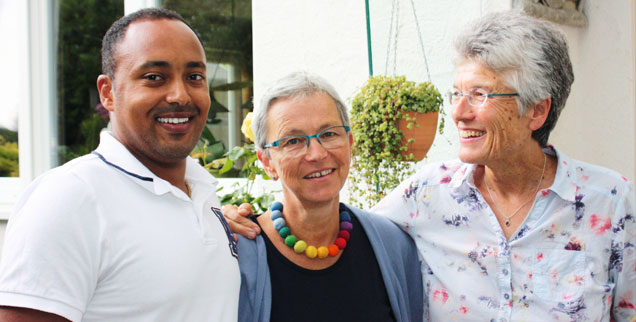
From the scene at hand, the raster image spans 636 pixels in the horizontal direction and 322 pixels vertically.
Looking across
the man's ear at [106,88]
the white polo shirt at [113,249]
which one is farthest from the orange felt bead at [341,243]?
the man's ear at [106,88]

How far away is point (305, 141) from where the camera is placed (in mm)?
1736

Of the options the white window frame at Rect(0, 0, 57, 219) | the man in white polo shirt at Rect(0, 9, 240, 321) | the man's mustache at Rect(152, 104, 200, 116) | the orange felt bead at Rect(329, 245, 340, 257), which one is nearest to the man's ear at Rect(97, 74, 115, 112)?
the man in white polo shirt at Rect(0, 9, 240, 321)

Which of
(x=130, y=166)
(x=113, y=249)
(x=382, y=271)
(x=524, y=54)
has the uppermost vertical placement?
(x=524, y=54)

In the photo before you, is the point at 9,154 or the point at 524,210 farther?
the point at 9,154

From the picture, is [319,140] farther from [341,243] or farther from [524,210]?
[524,210]

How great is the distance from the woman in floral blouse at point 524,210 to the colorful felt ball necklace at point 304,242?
144 mm

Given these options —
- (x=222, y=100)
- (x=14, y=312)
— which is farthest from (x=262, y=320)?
(x=222, y=100)

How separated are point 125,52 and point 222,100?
2948mm

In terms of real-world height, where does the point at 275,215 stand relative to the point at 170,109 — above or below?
below

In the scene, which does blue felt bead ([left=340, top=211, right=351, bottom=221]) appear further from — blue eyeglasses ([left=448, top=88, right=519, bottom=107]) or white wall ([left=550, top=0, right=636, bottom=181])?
white wall ([left=550, top=0, right=636, bottom=181])

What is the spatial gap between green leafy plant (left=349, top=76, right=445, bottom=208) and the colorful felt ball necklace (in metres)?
0.61

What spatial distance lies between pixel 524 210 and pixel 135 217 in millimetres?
1238

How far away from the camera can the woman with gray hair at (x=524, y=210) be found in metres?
1.72

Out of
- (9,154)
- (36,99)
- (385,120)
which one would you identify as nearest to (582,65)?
(385,120)
